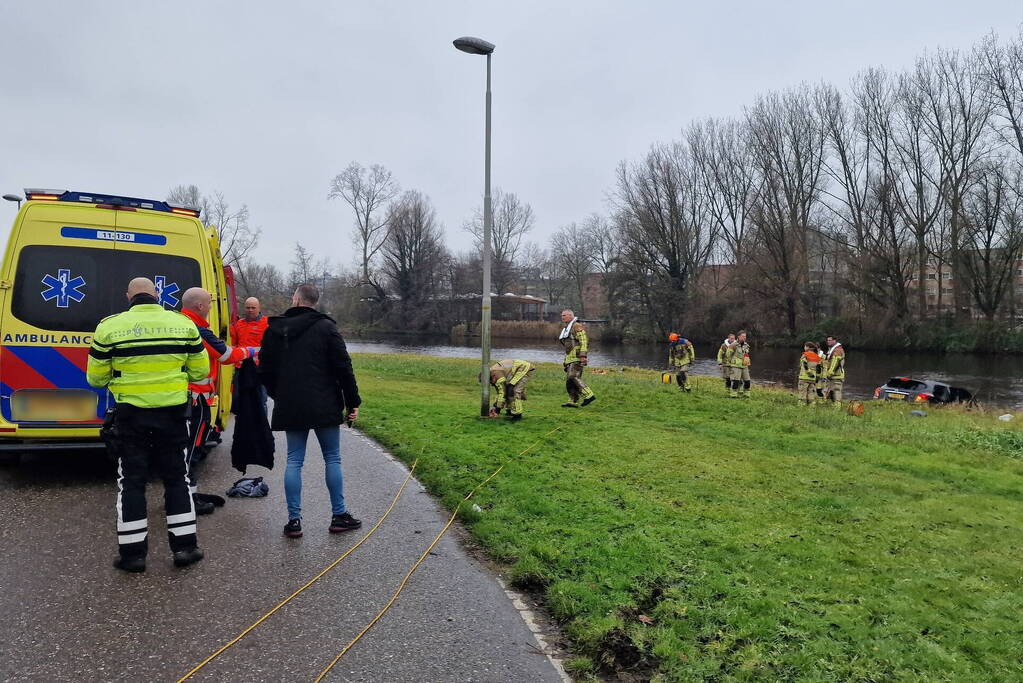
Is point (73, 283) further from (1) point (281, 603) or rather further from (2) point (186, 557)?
(1) point (281, 603)

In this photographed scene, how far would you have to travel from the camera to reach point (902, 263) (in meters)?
48.1

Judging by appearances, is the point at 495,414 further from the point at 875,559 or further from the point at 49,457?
the point at 875,559

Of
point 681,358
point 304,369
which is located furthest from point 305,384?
point 681,358

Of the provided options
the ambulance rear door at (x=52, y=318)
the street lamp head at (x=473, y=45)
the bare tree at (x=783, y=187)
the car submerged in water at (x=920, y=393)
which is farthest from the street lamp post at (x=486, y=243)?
the bare tree at (x=783, y=187)

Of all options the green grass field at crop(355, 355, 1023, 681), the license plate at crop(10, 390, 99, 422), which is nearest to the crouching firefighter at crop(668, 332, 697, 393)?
the green grass field at crop(355, 355, 1023, 681)

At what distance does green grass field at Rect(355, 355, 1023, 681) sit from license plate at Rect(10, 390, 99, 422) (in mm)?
3201

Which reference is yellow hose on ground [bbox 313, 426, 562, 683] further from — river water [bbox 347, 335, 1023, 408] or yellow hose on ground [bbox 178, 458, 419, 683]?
river water [bbox 347, 335, 1023, 408]

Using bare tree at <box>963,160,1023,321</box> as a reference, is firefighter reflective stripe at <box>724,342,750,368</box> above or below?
below

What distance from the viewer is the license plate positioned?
241 inches

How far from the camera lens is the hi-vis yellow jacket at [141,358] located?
440 cm

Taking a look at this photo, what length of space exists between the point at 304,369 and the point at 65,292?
3.01m

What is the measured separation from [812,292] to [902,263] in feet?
20.0

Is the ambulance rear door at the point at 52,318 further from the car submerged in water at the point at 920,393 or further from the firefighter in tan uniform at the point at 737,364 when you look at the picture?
the car submerged in water at the point at 920,393

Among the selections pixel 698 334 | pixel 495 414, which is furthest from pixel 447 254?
pixel 495 414
